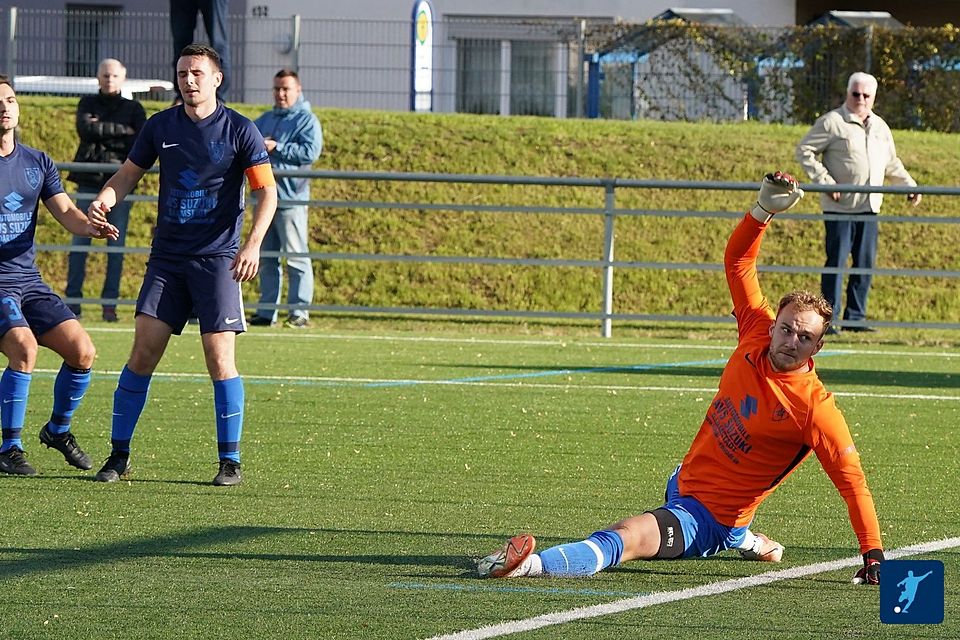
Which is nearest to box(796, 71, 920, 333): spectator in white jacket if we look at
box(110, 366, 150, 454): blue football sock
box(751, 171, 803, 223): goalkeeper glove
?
box(110, 366, 150, 454): blue football sock

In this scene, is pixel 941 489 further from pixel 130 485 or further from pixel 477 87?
pixel 477 87

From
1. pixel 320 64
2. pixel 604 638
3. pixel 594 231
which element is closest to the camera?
pixel 604 638

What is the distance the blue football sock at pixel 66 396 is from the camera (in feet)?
25.0

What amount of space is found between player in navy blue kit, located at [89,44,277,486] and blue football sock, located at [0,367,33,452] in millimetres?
561

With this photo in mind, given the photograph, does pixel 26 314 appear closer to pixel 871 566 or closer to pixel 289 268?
pixel 871 566

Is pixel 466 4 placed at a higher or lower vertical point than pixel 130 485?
higher

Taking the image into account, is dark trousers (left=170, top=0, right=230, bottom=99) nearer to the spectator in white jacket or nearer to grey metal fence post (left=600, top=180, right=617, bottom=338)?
grey metal fence post (left=600, top=180, right=617, bottom=338)

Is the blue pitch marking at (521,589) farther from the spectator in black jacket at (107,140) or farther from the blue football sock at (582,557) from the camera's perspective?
the spectator in black jacket at (107,140)

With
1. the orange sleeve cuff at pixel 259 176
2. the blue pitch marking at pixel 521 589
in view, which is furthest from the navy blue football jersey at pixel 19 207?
the blue pitch marking at pixel 521 589

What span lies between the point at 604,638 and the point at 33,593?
1741mm

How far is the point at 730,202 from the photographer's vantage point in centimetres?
1839

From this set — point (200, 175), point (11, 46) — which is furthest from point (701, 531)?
point (11, 46)

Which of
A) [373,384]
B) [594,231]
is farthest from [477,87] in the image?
[373,384]

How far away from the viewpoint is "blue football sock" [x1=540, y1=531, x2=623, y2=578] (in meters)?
5.50
